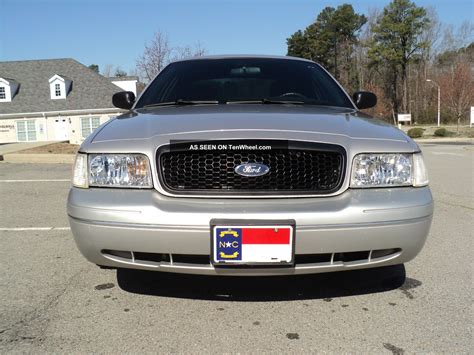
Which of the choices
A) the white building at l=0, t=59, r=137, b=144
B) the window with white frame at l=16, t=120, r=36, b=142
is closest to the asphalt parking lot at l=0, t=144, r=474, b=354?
the white building at l=0, t=59, r=137, b=144

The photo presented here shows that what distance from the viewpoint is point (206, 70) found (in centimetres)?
401

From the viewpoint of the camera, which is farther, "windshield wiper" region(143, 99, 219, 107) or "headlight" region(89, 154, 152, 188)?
"windshield wiper" region(143, 99, 219, 107)

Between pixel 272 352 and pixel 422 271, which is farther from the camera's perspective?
pixel 422 271

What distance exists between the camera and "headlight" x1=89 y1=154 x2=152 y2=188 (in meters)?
2.49

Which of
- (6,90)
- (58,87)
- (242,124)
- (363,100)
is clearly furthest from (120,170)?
(6,90)

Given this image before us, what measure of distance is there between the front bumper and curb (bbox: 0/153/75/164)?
413 inches

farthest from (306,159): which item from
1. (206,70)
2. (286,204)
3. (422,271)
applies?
(206,70)

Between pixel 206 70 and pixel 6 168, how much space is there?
907 centimetres

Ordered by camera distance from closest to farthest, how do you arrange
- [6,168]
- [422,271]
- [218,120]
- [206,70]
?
[218,120] → [422,271] → [206,70] → [6,168]

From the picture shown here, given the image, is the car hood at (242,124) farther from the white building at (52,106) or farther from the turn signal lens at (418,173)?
the white building at (52,106)

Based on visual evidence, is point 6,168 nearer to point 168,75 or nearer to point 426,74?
point 168,75

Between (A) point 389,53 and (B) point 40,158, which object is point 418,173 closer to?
(B) point 40,158

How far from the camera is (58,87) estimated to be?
32.5 m

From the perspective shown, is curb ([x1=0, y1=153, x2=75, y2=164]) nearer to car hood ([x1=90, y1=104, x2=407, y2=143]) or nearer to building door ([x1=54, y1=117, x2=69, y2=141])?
car hood ([x1=90, y1=104, x2=407, y2=143])
